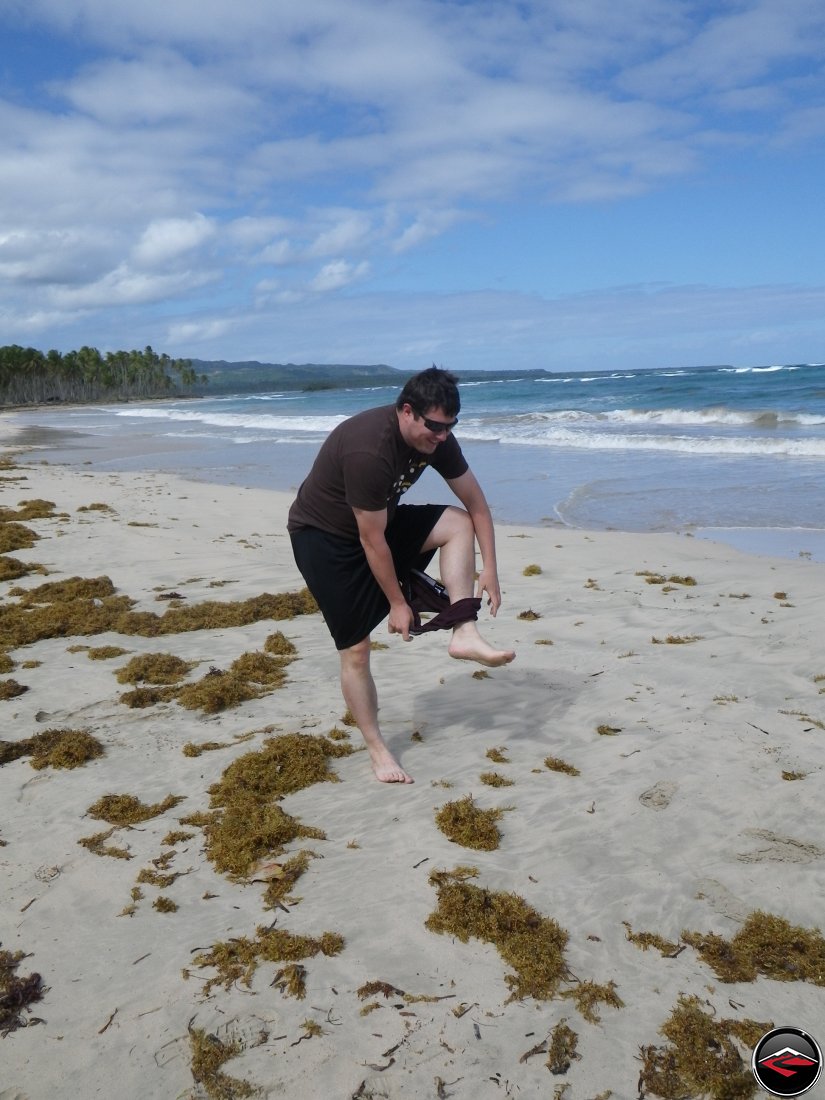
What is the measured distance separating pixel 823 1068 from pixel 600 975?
63cm

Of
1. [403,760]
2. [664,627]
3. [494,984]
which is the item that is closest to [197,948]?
[494,984]

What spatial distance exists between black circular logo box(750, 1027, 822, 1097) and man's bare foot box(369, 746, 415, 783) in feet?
6.25

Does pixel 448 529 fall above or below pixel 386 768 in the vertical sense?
above

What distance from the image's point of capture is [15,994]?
2.55 m

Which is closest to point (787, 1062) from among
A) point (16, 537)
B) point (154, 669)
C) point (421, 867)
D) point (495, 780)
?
point (421, 867)

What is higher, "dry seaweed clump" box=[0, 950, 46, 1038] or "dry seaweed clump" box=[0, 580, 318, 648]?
"dry seaweed clump" box=[0, 580, 318, 648]

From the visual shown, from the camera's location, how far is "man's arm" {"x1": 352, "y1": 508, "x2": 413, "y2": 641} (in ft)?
11.5

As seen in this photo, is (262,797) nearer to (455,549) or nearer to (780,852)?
(455,549)

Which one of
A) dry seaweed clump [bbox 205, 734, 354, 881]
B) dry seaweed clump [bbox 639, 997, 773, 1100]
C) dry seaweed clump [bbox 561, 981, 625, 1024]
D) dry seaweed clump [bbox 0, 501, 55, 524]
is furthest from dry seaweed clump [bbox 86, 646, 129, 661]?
dry seaweed clump [bbox 0, 501, 55, 524]

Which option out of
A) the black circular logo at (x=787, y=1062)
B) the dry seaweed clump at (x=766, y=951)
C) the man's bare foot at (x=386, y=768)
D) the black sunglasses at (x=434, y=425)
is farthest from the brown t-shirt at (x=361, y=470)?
the black circular logo at (x=787, y=1062)

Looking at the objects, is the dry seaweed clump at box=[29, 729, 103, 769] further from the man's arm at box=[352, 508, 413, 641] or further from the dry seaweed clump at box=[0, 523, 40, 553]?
the dry seaweed clump at box=[0, 523, 40, 553]

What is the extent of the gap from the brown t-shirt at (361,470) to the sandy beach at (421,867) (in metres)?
1.21

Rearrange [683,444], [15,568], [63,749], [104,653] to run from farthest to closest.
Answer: [683,444] < [15,568] < [104,653] < [63,749]

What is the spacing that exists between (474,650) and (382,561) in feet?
1.90
